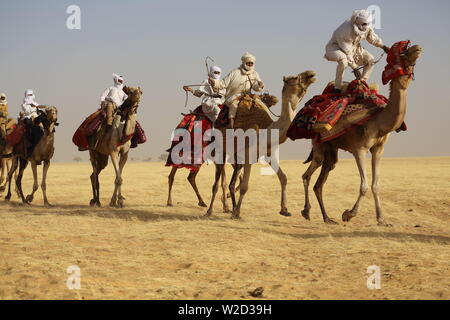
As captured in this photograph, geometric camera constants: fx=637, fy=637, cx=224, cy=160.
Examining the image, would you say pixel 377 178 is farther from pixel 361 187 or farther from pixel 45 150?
pixel 45 150

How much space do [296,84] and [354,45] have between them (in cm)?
138

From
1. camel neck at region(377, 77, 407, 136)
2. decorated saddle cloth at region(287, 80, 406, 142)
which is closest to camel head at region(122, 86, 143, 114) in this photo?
decorated saddle cloth at region(287, 80, 406, 142)

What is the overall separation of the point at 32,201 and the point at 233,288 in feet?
40.5

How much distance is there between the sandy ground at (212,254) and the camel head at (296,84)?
8.47 feet

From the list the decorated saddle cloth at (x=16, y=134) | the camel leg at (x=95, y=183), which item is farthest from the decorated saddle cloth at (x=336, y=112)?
the decorated saddle cloth at (x=16, y=134)

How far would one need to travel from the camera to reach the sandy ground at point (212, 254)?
7148 millimetres

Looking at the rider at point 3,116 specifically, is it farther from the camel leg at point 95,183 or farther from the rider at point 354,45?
the rider at point 354,45

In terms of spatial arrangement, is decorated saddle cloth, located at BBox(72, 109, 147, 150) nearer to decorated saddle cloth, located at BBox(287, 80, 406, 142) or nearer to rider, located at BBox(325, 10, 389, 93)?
decorated saddle cloth, located at BBox(287, 80, 406, 142)

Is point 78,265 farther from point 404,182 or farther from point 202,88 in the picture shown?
point 404,182

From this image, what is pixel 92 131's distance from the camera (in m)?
16.0

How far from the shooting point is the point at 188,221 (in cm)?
1243

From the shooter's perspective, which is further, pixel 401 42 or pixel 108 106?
pixel 108 106

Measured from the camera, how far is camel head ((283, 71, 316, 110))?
41.7ft
